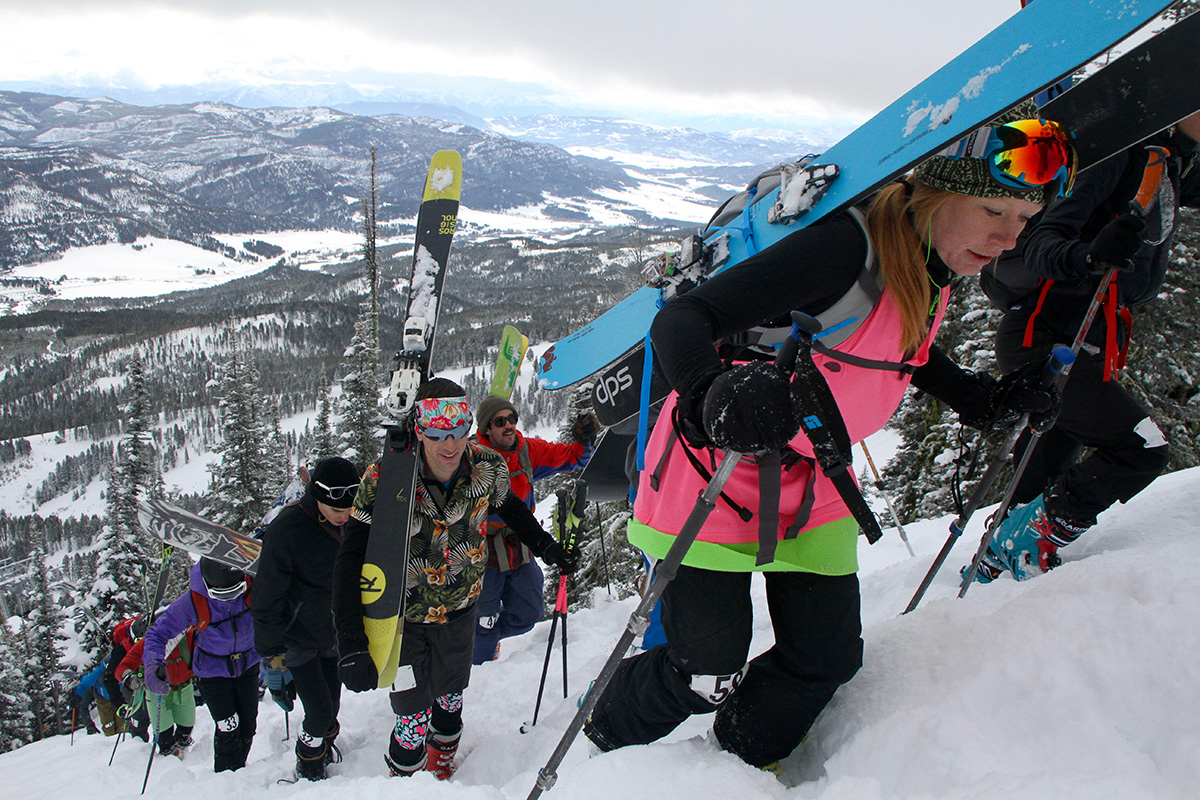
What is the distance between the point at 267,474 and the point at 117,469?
7.41m

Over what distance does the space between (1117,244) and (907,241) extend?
1.16m

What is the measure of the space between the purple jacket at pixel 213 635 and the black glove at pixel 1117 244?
5.53 m

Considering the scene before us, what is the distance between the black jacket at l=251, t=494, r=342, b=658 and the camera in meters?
4.02

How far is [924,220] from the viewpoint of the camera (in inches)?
70.8

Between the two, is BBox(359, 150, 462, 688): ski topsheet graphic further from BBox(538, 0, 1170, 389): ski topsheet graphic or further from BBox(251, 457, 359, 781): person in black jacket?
BBox(538, 0, 1170, 389): ski topsheet graphic

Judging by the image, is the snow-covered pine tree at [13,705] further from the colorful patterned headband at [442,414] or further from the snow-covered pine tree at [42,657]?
the colorful patterned headband at [442,414]

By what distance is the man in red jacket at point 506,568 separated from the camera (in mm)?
4871

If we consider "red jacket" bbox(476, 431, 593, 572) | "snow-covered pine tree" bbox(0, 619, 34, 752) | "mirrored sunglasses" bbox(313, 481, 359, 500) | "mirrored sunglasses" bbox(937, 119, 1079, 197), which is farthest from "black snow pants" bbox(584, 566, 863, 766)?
"snow-covered pine tree" bbox(0, 619, 34, 752)

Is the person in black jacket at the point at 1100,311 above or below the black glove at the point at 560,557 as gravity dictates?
above

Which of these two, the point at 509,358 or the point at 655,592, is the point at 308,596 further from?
the point at 509,358

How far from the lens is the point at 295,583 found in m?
4.21

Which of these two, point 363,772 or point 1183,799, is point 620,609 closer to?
point 363,772

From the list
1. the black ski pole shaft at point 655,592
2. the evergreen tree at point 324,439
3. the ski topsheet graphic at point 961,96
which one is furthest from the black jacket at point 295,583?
the evergreen tree at point 324,439

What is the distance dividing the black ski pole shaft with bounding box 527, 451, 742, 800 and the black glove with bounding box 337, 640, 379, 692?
5.08 ft
